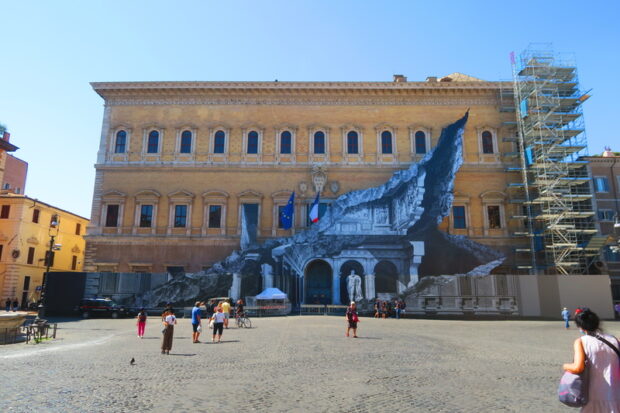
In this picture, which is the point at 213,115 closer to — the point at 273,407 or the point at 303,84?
the point at 303,84

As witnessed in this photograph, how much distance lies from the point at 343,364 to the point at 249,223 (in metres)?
23.0

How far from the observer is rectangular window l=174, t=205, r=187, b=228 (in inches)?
1291

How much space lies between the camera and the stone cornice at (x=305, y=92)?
3438 cm

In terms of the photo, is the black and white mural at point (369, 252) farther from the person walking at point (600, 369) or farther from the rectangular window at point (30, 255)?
the person walking at point (600, 369)

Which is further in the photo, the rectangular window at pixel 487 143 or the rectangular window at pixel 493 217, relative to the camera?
the rectangular window at pixel 487 143

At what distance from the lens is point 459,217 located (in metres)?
32.7

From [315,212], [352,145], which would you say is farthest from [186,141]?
[352,145]

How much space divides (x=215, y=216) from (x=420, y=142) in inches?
661

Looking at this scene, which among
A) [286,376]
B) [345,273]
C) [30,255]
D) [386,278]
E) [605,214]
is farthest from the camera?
[30,255]

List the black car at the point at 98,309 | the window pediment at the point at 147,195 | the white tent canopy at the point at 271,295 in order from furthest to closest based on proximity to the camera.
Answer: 1. the window pediment at the point at 147,195
2. the black car at the point at 98,309
3. the white tent canopy at the point at 271,295

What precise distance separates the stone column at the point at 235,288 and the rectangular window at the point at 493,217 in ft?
62.0

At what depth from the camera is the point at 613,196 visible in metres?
32.8

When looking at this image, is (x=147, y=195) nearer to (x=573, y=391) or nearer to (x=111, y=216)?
(x=111, y=216)

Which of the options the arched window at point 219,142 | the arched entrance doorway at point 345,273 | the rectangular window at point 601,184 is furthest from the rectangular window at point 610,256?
the arched window at point 219,142
